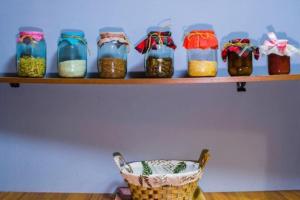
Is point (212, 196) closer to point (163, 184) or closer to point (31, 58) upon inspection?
point (163, 184)

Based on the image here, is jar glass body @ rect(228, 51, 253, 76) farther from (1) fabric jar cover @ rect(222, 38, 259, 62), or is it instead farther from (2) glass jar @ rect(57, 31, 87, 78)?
(2) glass jar @ rect(57, 31, 87, 78)

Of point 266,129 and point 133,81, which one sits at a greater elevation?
point 133,81

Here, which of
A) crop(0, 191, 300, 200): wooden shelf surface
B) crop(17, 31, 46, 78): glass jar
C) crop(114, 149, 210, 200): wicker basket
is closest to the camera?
crop(114, 149, 210, 200): wicker basket

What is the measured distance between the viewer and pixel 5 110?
4.23 feet

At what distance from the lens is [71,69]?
108 centimetres

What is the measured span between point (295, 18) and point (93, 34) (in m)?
0.73

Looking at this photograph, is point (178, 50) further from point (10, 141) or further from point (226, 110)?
point (10, 141)

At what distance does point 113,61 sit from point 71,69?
130 mm

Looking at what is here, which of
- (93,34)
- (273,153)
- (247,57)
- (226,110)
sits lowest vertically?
(273,153)

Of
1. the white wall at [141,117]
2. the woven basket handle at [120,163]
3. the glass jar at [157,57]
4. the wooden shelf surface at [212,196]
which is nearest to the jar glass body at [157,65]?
the glass jar at [157,57]

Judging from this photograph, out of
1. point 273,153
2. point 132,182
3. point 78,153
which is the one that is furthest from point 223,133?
point 78,153

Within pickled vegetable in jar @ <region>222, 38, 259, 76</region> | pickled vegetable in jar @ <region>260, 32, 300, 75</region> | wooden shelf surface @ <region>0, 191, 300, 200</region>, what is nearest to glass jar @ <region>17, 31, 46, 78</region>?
wooden shelf surface @ <region>0, 191, 300, 200</region>

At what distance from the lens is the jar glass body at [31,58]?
1099 millimetres

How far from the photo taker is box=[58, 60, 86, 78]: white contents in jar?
3.55 ft
